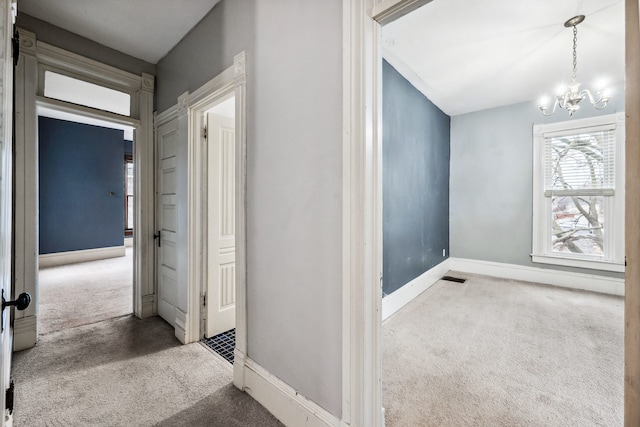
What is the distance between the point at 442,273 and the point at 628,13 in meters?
4.41

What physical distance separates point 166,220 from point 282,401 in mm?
2162

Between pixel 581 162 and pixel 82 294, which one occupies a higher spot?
pixel 581 162

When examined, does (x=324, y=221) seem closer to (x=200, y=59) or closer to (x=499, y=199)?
(x=200, y=59)

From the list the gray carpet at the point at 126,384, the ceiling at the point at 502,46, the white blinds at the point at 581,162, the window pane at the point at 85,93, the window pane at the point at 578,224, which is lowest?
the gray carpet at the point at 126,384

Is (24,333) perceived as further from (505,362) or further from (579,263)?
(579,263)

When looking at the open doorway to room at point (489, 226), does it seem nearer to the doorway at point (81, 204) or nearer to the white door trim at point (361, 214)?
the white door trim at point (361, 214)

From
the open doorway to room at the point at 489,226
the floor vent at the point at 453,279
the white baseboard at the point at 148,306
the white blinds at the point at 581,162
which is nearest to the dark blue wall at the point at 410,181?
the open doorway to room at the point at 489,226

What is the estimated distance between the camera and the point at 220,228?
2527 mm

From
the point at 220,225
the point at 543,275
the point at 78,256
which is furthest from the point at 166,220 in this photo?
the point at 543,275

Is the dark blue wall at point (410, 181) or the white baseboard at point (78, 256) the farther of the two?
the white baseboard at point (78, 256)

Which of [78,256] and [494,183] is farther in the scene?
[78,256]

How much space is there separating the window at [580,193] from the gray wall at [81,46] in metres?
5.59

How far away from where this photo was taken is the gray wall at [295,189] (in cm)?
134

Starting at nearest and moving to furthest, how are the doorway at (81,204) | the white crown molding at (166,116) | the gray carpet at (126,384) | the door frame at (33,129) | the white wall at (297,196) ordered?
the white wall at (297,196), the gray carpet at (126,384), the door frame at (33,129), the white crown molding at (166,116), the doorway at (81,204)
